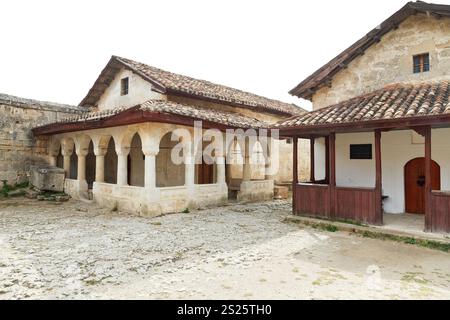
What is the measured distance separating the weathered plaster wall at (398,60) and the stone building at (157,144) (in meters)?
3.43

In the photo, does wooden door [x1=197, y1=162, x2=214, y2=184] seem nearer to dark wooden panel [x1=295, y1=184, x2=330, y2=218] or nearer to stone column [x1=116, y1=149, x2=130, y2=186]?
stone column [x1=116, y1=149, x2=130, y2=186]

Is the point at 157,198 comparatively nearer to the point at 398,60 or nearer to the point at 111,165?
the point at 111,165

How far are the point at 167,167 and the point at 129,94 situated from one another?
150 inches

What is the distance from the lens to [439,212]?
666cm

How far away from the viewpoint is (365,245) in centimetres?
648

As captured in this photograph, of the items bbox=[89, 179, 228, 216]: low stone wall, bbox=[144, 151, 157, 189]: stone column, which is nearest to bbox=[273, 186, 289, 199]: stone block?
bbox=[89, 179, 228, 216]: low stone wall

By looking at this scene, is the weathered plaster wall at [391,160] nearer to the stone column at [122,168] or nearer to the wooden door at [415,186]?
the wooden door at [415,186]

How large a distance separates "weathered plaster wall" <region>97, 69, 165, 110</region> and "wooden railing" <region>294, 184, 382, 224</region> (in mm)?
6778

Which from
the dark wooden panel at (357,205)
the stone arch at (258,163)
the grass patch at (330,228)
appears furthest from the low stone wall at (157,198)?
the dark wooden panel at (357,205)

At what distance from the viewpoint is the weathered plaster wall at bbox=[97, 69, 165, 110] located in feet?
42.2

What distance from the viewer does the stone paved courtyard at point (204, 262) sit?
160 inches

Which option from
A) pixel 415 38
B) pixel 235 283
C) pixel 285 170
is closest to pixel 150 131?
pixel 235 283

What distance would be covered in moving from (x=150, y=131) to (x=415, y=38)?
8201mm

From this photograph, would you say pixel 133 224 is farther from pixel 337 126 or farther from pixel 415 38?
pixel 415 38
